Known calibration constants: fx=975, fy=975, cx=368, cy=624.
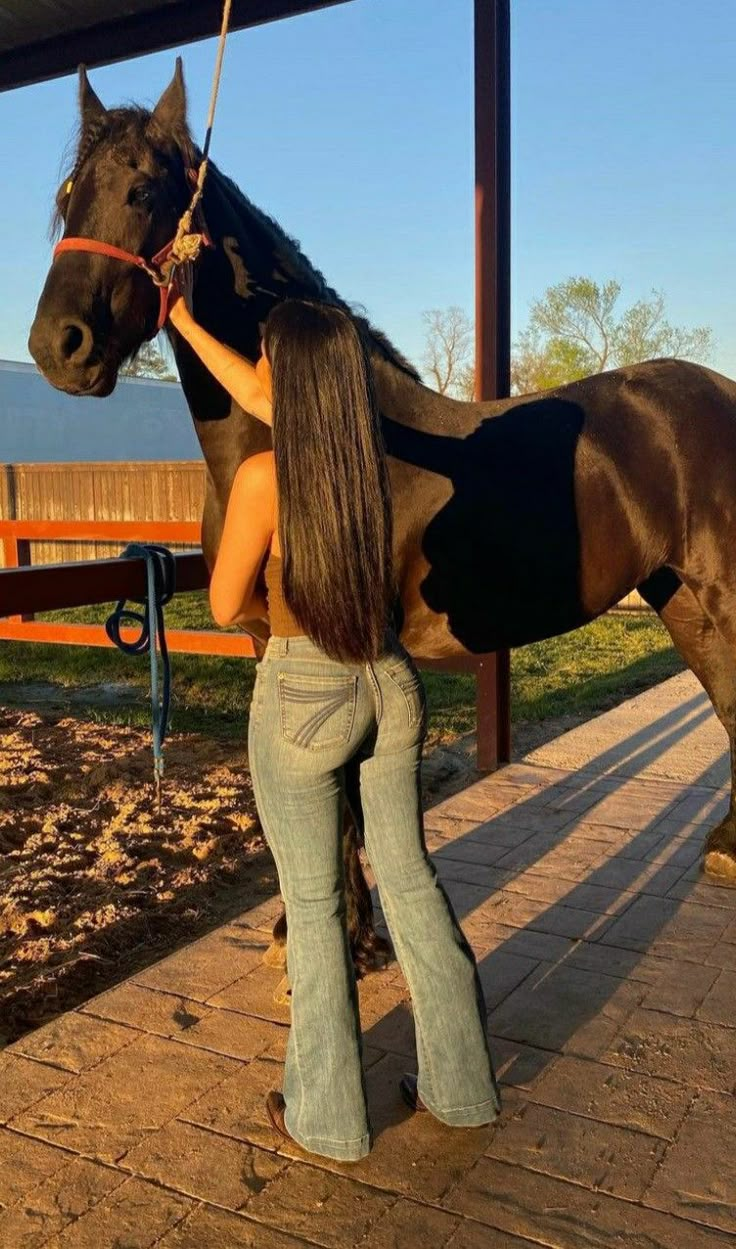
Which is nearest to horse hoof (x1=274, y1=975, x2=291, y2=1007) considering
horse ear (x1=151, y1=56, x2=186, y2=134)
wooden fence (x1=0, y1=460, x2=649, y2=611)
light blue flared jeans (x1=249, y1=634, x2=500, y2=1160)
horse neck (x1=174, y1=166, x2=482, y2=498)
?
light blue flared jeans (x1=249, y1=634, x2=500, y2=1160)

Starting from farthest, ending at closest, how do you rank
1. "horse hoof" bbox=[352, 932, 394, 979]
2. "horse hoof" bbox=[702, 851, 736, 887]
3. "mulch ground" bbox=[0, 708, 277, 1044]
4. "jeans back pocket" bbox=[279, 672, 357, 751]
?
1. "horse hoof" bbox=[702, 851, 736, 887]
2. "mulch ground" bbox=[0, 708, 277, 1044]
3. "horse hoof" bbox=[352, 932, 394, 979]
4. "jeans back pocket" bbox=[279, 672, 357, 751]

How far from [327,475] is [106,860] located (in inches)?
101

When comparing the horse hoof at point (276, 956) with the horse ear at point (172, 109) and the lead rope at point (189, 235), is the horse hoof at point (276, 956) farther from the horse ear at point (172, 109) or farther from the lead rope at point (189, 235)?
the horse ear at point (172, 109)

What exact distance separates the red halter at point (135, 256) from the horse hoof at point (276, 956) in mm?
1745

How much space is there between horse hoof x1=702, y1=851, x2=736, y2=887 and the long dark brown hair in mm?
2231

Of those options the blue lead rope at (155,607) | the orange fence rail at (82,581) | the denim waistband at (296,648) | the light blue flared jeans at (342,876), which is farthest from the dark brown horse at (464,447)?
the denim waistband at (296,648)

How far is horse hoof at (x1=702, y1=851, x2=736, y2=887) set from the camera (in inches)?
133

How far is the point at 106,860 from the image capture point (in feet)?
12.3

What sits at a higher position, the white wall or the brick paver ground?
the white wall

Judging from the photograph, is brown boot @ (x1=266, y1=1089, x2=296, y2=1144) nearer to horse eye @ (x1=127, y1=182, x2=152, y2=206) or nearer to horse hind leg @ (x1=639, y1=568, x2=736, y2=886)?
horse hind leg @ (x1=639, y1=568, x2=736, y2=886)

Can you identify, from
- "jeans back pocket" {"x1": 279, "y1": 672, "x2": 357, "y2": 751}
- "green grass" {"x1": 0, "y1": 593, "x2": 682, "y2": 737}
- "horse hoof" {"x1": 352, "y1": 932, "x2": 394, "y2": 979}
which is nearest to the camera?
"jeans back pocket" {"x1": 279, "y1": 672, "x2": 357, "y2": 751}

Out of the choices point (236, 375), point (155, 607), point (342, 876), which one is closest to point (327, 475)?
point (236, 375)

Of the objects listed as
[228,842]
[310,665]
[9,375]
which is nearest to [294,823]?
[310,665]

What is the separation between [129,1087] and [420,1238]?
2.64 feet
